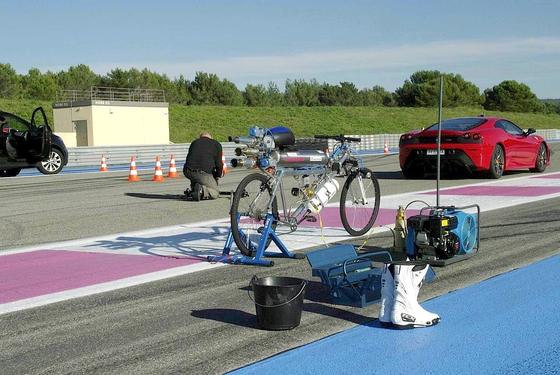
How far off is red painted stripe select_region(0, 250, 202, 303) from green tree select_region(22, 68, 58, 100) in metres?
64.1

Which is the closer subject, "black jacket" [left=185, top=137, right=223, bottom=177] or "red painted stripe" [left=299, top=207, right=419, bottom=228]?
"red painted stripe" [left=299, top=207, right=419, bottom=228]

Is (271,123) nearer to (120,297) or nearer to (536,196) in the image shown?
(536,196)

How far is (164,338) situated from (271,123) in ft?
186

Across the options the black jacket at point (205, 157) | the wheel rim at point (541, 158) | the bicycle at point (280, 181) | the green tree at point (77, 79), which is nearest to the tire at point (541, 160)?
the wheel rim at point (541, 158)

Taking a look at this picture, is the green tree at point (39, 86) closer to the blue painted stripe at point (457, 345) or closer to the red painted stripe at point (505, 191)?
the red painted stripe at point (505, 191)

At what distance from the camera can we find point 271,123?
6106 centimetres

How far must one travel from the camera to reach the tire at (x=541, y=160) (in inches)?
698

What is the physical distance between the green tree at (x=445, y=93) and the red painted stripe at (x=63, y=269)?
3379 inches

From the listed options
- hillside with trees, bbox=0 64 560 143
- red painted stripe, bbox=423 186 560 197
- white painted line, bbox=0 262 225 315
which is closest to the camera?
white painted line, bbox=0 262 225 315

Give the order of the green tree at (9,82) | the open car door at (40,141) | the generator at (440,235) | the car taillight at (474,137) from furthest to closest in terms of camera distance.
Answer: the green tree at (9,82)
the open car door at (40,141)
the car taillight at (474,137)
the generator at (440,235)

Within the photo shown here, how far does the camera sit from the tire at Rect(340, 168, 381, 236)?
8703mm

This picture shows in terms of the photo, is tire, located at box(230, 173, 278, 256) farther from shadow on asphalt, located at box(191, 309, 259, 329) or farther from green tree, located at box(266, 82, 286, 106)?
green tree, located at box(266, 82, 286, 106)

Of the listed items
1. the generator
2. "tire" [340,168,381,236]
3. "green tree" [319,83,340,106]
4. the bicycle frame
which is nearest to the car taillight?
"tire" [340,168,381,236]

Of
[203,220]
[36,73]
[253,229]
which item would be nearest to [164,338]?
[253,229]
